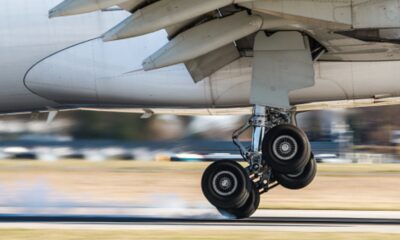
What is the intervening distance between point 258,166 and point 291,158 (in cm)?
79

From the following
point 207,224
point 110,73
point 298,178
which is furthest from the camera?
point 298,178

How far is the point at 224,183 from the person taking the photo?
17.4m

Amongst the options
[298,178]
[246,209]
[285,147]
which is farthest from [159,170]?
[285,147]

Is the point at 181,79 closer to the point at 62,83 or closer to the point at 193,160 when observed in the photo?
the point at 62,83

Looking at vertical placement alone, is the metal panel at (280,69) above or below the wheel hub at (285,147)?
above

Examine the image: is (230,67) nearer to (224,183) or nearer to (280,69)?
(280,69)

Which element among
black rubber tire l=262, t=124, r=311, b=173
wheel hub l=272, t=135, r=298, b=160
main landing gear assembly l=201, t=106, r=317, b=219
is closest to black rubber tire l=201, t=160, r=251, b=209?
main landing gear assembly l=201, t=106, r=317, b=219

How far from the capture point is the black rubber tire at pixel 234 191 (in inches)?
683

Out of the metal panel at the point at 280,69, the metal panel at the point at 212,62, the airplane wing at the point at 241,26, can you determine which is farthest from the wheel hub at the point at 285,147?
the metal panel at the point at 212,62

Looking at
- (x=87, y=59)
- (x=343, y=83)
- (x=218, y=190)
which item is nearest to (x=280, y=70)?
(x=343, y=83)

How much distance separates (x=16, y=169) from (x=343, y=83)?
47.0ft

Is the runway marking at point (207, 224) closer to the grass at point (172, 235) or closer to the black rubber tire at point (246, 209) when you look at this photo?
the black rubber tire at point (246, 209)

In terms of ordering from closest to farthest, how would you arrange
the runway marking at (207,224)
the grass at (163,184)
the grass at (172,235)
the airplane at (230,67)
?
the grass at (172,235)
the airplane at (230,67)
the runway marking at (207,224)
the grass at (163,184)

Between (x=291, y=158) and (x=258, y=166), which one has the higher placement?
(x=291, y=158)
